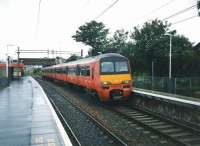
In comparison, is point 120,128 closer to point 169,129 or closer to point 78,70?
point 169,129

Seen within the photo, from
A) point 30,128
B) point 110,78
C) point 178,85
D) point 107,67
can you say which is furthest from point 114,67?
point 178,85

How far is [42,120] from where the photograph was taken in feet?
40.9

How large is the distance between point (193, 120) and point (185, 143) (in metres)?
3.33

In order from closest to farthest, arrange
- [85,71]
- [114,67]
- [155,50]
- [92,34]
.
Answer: [114,67]
[85,71]
[155,50]
[92,34]

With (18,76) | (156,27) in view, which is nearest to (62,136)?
(156,27)

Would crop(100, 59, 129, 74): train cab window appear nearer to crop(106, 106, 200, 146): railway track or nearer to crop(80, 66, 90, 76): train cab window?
crop(80, 66, 90, 76): train cab window

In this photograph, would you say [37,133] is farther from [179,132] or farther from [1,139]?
[179,132]

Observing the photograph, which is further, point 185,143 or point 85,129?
point 85,129

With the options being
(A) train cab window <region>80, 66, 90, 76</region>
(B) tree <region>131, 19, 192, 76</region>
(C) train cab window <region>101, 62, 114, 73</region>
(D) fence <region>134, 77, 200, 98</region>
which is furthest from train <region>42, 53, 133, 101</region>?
(B) tree <region>131, 19, 192, 76</region>

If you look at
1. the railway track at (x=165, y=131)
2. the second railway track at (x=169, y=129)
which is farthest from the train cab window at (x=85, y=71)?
the railway track at (x=165, y=131)

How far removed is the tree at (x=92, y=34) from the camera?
62594mm

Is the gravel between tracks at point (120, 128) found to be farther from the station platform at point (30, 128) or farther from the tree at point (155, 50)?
the tree at point (155, 50)

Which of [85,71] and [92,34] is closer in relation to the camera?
[85,71]

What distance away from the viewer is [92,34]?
206 feet
